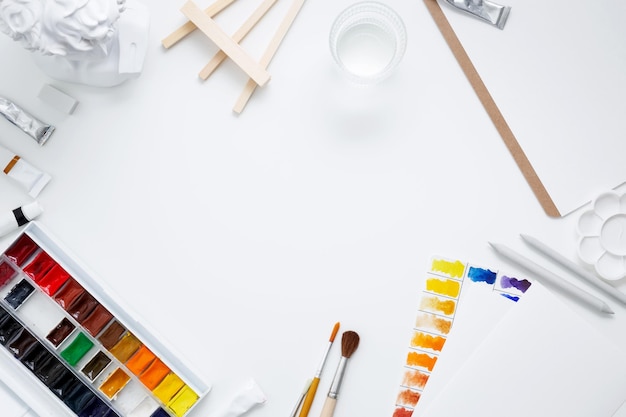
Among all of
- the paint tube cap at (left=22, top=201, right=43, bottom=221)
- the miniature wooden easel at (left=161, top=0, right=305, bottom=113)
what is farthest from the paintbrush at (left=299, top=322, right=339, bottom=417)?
the paint tube cap at (left=22, top=201, right=43, bottom=221)

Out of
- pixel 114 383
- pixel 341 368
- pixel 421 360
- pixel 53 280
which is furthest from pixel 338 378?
pixel 53 280

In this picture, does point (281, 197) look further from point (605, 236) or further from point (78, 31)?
point (605, 236)

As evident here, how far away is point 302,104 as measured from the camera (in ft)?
2.92

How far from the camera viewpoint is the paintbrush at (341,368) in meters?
0.86

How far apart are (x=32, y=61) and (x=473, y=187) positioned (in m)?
0.70

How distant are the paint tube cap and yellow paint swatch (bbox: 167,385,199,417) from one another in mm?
340

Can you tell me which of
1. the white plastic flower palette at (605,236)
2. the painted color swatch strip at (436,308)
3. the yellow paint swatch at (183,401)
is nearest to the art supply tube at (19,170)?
the yellow paint swatch at (183,401)

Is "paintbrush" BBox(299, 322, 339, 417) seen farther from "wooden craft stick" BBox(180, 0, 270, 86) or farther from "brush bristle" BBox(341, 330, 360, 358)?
"wooden craft stick" BBox(180, 0, 270, 86)

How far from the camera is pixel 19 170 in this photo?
0.88 m

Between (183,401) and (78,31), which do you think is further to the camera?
(183,401)

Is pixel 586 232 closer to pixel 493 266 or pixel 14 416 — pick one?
pixel 493 266

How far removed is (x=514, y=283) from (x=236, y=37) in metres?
0.56

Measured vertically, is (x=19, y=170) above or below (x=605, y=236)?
above

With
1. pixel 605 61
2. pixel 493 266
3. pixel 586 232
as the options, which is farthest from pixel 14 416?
pixel 605 61
